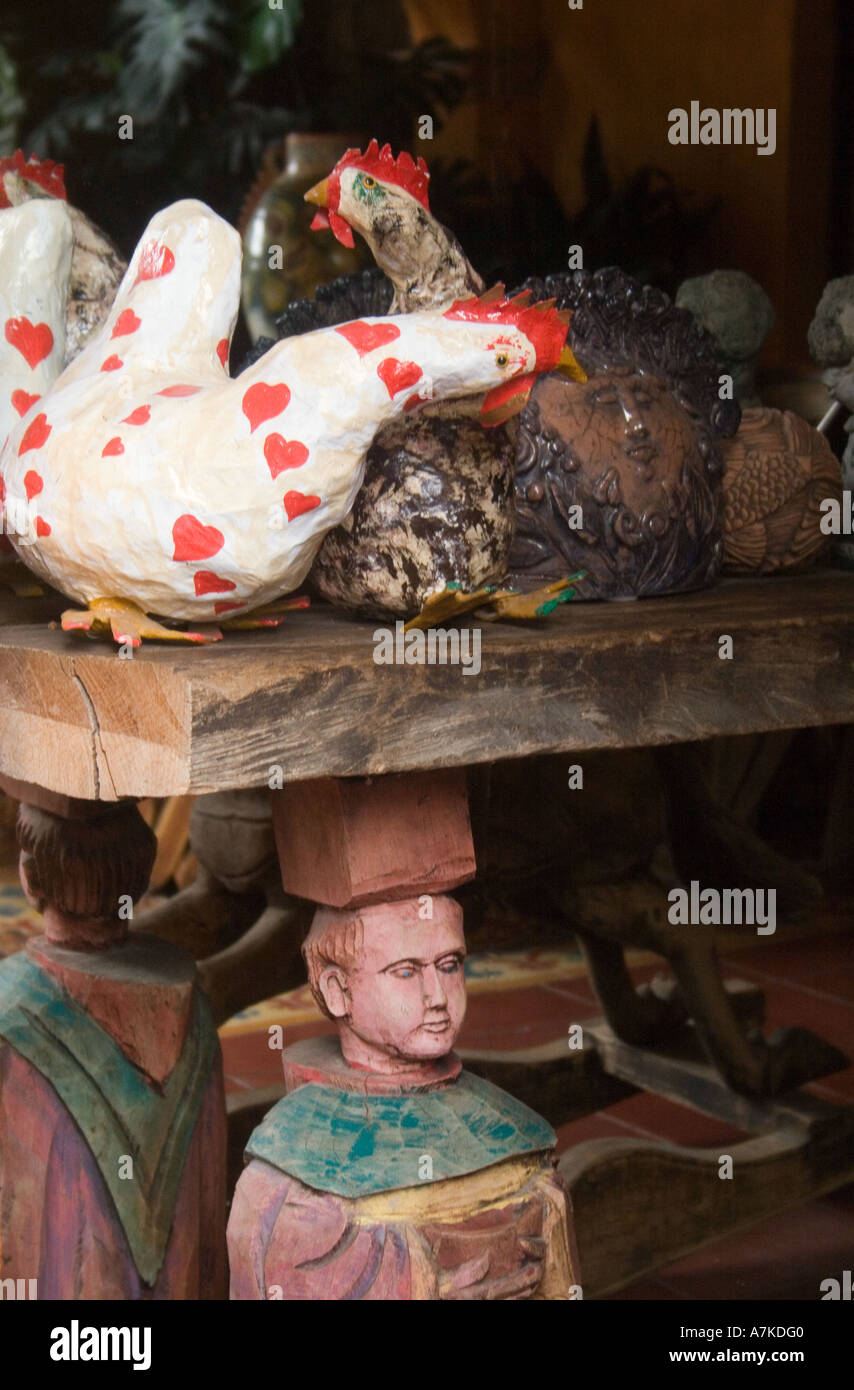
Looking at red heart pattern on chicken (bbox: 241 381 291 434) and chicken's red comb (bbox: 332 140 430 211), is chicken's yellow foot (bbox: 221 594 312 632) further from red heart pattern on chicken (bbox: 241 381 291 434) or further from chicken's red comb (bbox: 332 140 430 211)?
chicken's red comb (bbox: 332 140 430 211)

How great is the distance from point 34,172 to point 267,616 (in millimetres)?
575

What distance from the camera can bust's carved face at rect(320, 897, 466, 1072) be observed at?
1.43 m

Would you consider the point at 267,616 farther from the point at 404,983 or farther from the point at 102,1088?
the point at 102,1088

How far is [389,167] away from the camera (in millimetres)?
1421

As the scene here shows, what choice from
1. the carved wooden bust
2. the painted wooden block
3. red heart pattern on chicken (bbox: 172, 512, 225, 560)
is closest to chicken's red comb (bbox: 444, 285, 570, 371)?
red heart pattern on chicken (bbox: 172, 512, 225, 560)

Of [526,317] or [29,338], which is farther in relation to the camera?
[29,338]

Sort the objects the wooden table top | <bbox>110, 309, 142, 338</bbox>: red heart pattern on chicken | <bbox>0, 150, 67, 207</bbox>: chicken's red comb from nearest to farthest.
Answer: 1. the wooden table top
2. <bbox>110, 309, 142, 338</bbox>: red heart pattern on chicken
3. <bbox>0, 150, 67, 207</bbox>: chicken's red comb

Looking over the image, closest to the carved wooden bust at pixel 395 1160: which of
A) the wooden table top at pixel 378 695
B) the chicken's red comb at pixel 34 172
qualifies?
the wooden table top at pixel 378 695

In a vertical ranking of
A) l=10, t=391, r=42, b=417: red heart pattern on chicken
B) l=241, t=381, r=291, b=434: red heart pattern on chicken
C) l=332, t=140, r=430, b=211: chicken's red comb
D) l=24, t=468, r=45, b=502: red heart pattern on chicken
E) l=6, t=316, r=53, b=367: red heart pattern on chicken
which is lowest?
l=24, t=468, r=45, b=502: red heart pattern on chicken

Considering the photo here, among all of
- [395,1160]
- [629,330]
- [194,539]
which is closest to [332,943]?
[395,1160]

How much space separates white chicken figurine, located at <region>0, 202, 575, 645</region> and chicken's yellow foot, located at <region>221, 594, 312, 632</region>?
24 mm

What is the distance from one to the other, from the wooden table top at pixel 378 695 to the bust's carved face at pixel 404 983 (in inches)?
8.8
